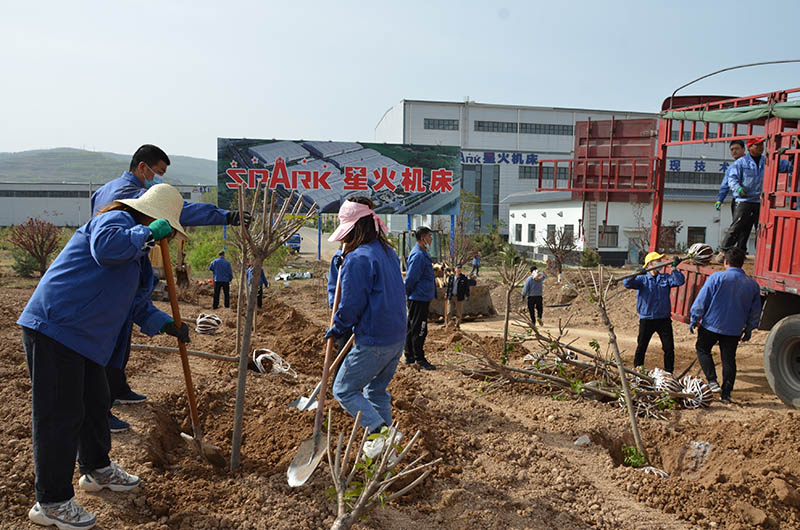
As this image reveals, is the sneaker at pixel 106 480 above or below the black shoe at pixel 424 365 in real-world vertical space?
above

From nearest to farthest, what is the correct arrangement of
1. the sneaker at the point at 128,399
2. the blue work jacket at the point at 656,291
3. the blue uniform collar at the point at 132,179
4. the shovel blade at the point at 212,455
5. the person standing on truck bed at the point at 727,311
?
the shovel blade at the point at 212,455, the blue uniform collar at the point at 132,179, the sneaker at the point at 128,399, the person standing on truck bed at the point at 727,311, the blue work jacket at the point at 656,291

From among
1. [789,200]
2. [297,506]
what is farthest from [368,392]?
[789,200]

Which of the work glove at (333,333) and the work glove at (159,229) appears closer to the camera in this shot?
the work glove at (159,229)

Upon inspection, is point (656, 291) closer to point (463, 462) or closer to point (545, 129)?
point (463, 462)

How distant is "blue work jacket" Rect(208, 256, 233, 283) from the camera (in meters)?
12.5

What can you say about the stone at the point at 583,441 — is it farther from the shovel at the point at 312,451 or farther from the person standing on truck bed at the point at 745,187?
the person standing on truck bed at the point at 745,187

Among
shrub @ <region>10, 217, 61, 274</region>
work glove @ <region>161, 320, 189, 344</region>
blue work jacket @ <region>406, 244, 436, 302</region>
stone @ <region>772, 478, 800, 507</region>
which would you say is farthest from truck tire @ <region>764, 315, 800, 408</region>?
shrub @ <region>10, 217, 61, 274</region>

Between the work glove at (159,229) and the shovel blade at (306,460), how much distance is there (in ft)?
4.82

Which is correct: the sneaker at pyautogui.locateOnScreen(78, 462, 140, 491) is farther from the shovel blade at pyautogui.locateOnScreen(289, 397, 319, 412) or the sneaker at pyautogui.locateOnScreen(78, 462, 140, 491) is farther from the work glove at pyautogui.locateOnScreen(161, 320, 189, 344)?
the shovel blade at pyautogui.locateOnScreen(289, 397, 319, 412)

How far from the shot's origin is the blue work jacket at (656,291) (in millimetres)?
6340

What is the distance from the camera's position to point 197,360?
7074 millimetres

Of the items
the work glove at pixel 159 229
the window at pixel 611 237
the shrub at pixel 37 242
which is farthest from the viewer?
the window at pixel 611 237

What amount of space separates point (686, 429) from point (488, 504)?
8.12 ft

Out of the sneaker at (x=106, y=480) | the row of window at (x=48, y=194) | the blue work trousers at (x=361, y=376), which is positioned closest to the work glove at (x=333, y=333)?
the blue work trousers at (x=361, y=376)
